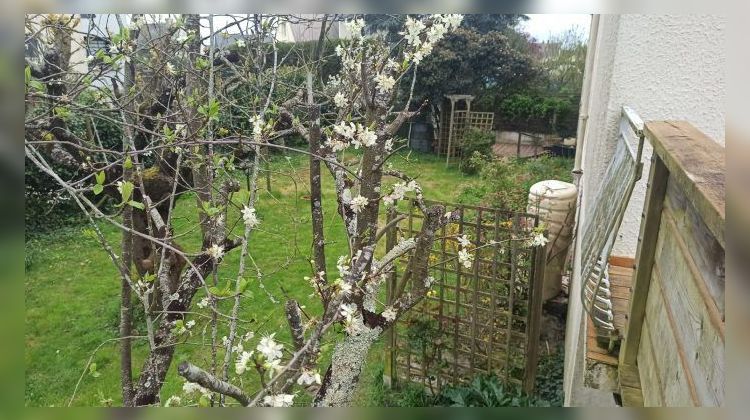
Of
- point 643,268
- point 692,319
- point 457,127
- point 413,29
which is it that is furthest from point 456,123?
point 692,319

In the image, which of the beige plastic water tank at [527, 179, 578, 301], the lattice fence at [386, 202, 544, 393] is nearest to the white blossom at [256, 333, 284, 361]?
the lattice fence at [386, 202, 544, 393]

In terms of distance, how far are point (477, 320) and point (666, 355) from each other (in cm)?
207

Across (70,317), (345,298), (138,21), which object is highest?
(138,21)

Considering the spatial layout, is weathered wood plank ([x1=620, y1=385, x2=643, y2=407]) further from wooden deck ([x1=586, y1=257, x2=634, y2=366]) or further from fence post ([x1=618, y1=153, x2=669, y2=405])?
wooden deck ([x1=586, y1=257, x2=634, y2=366])

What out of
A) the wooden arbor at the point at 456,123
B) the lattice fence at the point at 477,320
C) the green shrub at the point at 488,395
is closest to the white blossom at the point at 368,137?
the lattice fence at the point at 477,320

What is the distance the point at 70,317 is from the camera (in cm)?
341

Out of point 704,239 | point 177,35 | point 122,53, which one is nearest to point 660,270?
point 704,239

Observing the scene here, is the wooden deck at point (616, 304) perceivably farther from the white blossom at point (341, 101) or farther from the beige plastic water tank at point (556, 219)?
the beige plastic water tank at point (556, 219)

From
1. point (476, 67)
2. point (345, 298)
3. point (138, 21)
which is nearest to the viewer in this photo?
point (345, 298)

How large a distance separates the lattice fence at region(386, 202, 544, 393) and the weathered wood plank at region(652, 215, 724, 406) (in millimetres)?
1700

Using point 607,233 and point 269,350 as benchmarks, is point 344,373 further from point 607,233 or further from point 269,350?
point 607,233

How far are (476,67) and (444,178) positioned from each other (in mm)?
1860

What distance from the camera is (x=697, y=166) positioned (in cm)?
53

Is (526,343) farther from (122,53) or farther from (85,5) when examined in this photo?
(85,5)
